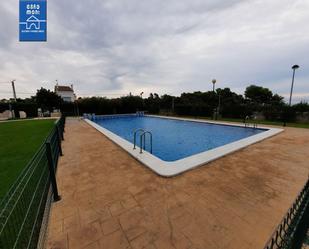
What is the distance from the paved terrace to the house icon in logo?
5163mm

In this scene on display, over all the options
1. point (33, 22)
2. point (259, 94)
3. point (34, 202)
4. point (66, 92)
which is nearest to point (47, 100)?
point (66, 92)

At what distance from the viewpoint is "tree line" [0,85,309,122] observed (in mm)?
14752

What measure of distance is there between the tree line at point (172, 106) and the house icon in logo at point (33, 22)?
49.6 ft

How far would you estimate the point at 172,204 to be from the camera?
2.41 meters

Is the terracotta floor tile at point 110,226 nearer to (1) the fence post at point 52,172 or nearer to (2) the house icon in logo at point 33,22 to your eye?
(1) the fence post at point 52,172

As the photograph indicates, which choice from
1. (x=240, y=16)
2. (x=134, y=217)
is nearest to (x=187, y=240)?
(x=134, y=217)

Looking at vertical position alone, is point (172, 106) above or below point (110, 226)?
above

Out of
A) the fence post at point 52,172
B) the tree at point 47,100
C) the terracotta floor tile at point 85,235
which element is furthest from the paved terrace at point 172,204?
the tree at point 47,100

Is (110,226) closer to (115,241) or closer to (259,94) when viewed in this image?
(115,241)

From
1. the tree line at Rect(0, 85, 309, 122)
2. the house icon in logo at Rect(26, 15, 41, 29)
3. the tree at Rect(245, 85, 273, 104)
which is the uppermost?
the tree at Rect(245, 85, 273, 104)

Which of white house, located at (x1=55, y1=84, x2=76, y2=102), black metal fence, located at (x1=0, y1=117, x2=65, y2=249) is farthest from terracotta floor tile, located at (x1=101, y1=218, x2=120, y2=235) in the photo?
white house, located at (x1=55, y1=84, x2=76, y2=102)

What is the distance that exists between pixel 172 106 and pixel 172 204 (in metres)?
20.4

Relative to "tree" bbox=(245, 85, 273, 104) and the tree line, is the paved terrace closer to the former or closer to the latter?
the tree line

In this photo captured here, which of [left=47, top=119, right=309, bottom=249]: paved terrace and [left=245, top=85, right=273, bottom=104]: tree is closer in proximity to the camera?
[left=47, top=119, right=309, bottom=249]: paved terrace
